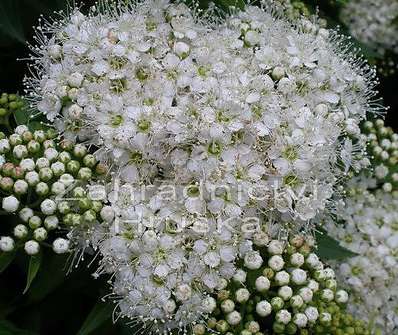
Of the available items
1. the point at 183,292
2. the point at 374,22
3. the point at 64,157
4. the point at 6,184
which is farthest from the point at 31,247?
the point at 374,22

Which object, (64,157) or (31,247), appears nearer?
(31,247)

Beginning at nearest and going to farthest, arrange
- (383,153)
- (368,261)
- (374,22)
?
(368,261)
(383,153)
(374,22)

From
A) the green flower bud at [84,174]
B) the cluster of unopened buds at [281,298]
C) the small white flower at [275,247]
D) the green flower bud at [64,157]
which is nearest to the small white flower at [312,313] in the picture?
the cluster of unopened buds at [281,298]

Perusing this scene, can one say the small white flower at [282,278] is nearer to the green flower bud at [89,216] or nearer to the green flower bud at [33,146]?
the green flower bud at [89,216]

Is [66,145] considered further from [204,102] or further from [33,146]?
[204,102]

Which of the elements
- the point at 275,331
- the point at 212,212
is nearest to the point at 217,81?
the point at 212,212

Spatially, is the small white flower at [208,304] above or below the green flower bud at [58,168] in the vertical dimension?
below
